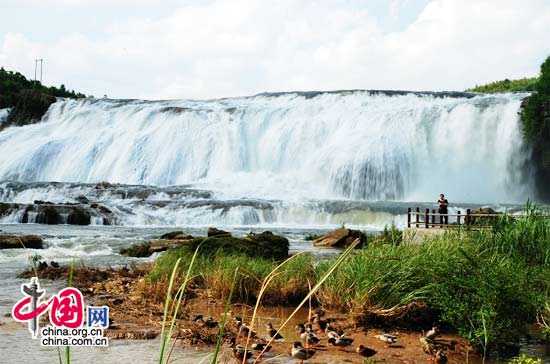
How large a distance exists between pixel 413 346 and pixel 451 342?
0.46 meters

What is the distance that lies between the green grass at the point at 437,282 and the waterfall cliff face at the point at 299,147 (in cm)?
2574

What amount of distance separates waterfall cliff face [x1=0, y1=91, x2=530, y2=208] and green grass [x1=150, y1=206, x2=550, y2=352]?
1013 inches

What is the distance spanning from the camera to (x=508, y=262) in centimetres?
1059

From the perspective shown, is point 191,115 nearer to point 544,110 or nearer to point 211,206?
point 211,206

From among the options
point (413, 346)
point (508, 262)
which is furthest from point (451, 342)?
point (508, 262)

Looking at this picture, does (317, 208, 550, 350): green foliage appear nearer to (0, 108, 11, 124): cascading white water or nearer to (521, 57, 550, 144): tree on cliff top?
(521, 57, 550, 144): tree on cliff top

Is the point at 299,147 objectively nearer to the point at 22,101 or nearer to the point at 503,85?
the point at 22,101

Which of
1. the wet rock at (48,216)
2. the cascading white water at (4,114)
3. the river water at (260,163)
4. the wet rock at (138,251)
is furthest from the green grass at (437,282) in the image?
the cascading white water at (4,114)

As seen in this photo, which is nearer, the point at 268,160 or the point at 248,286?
the point at 248,286

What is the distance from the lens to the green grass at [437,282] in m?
8.66

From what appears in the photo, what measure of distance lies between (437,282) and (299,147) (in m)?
35.9

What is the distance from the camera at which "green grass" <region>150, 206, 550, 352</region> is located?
8656mm

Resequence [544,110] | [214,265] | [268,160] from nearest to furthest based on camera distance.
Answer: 1. [214,265]
2. [544,110]
3. [268,160]

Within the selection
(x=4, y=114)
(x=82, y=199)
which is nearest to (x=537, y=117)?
(x=82, y=199)
